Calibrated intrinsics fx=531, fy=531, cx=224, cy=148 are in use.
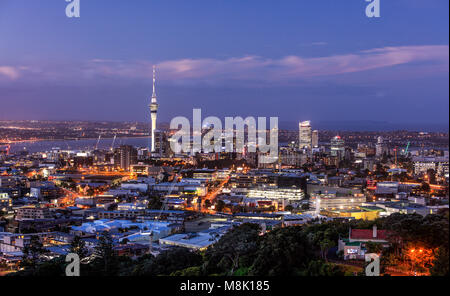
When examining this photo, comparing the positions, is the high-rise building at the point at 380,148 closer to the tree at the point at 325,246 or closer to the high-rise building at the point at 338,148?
the high-rise building at the point at 338,148

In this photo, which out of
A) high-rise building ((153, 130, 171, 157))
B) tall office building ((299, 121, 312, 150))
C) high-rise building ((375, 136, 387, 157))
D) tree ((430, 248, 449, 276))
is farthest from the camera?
tall office building ((299, 121, 312, 150))

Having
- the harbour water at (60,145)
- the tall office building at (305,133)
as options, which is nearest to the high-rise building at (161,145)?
the tall office building at (305,133)

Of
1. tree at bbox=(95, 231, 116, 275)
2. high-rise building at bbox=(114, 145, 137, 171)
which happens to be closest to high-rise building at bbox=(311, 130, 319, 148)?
high-rise building at bbox=(114, 145, 137, 171)

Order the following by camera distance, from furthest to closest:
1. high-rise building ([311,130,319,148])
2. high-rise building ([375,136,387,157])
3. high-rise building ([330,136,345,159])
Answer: high-rise building ([311,130,319,148]), high-rise building ([375,136,387,157]), high-rise building ([330,136,345,159])

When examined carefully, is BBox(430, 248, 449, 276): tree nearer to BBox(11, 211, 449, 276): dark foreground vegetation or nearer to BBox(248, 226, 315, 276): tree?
BBox(11, 211, 449, 276): dark foreground vegetation

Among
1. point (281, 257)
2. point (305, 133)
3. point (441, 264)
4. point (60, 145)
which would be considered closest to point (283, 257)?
point (281, 257)

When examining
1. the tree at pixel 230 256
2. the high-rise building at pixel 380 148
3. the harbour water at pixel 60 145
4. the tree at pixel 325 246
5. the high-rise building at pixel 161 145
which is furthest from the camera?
the harbour water at pixel 60 145

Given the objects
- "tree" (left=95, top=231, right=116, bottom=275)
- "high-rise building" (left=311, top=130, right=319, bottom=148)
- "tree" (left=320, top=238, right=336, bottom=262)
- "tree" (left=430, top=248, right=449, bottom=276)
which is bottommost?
"tree" (left=95, top=231, right=116, bottom=275)

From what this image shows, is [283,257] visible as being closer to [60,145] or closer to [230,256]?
[230,256]

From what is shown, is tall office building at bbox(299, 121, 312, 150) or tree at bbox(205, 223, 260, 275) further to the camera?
tall office building at bbox(299, 121, 312, 150)

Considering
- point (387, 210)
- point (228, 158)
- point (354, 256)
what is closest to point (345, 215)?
point (387, 210)
